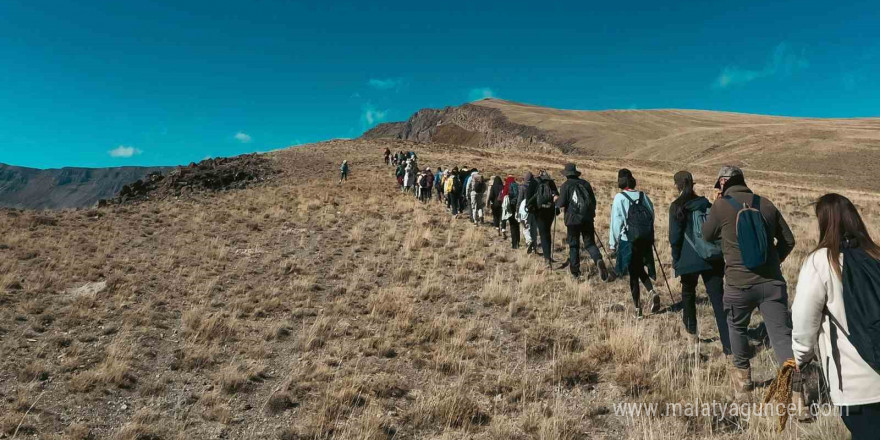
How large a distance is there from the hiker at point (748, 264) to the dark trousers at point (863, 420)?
1.59 meters

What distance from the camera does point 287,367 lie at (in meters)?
5.48

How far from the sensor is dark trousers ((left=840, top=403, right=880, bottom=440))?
7.30ft

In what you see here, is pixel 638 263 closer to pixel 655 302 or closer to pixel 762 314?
pixel 655 302

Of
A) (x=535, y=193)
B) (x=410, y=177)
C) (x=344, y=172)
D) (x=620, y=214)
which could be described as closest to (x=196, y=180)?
(x=344, y=172)

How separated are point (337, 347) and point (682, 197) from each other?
4697 millimetres

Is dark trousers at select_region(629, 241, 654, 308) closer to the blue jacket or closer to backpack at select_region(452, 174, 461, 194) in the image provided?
the blue jacket

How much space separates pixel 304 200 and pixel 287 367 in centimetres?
1553

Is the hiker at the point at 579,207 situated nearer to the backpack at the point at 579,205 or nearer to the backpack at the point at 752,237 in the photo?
the backpack at the point at 579,205

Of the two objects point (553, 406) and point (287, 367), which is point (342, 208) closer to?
point (287, 367)

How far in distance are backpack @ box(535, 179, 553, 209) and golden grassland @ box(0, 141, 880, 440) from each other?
142 cm

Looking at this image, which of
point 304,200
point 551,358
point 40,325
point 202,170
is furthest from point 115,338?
point 202,170

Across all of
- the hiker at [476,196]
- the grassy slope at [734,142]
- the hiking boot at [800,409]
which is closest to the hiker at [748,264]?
the hiking boot at [800,409]

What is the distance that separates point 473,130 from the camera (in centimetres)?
13038

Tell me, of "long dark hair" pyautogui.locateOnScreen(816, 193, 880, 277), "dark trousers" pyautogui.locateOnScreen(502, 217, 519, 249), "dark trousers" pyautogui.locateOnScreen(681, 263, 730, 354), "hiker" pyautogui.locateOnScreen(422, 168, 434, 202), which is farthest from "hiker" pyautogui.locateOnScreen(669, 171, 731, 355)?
"hiker" pyautogui.locateOnScreen(422, 168, 434, 202)
